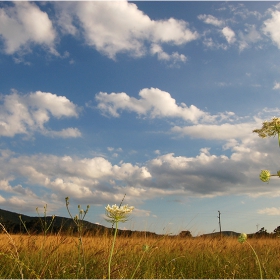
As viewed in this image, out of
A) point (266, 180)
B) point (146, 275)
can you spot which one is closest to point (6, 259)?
point (146, 275)

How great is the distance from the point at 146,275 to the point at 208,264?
1.59 meters

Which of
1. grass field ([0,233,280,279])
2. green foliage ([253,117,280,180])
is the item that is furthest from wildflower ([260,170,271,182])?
grass field ([0,233,280,279])

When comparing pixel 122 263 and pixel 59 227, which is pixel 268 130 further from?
pixel 59 227

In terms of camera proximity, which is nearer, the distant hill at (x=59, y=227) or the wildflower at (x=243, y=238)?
the wildflower at (x=243, y=238)

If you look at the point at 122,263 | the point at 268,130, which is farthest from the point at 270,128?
the point at 122,263

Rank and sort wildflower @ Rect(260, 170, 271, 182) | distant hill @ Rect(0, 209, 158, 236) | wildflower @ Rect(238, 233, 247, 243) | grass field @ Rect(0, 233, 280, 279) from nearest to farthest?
wildflower @ Rect(260, 170, 271, 182)
wildflower @ Rect(238, 233, 247, 243)
grass field @ Rect(0, 233, 280, 279)
distant hill @ Rect(0, 209, 158, 236)

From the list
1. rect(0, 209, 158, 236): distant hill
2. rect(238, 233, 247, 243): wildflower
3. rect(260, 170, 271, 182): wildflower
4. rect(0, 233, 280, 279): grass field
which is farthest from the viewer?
rect(0, 209, 158, 236): distant hill

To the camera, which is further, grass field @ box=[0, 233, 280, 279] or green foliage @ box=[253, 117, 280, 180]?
grass field @ box=[0, 233, 280, 279]

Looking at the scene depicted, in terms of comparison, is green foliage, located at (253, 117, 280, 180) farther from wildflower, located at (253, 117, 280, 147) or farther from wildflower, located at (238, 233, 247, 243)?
wildflower, located at (238, 233, 247, 243)

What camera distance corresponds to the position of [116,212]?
6.79 ft

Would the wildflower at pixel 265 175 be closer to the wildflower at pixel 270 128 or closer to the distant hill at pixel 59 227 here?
the wildflower at pixel 270 128

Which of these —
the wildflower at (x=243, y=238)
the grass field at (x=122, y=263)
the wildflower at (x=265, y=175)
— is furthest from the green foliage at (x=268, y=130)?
the grass field at (x=122, y=263)

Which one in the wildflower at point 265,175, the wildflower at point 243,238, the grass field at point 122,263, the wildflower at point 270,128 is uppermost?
the wildflower at point 270,128

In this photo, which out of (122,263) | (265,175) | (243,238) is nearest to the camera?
(265,175)
